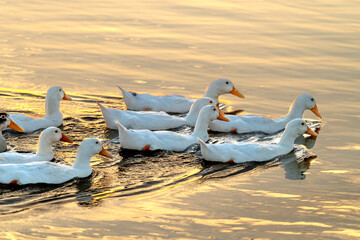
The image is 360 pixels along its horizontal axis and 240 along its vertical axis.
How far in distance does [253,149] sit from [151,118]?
2357mm

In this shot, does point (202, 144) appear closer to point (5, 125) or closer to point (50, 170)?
point (50, 170)

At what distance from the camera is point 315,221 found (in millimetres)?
9375

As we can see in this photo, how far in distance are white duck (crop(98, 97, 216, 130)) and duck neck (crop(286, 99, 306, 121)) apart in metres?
1.49

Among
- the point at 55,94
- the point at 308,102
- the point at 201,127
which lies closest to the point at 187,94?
the point at 308,102

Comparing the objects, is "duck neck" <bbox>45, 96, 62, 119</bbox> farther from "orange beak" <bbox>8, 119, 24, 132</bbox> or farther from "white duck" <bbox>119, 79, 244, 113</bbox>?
"white duck" <bbox>119, 79, 244, 113</bbox>

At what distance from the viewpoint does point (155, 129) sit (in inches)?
529

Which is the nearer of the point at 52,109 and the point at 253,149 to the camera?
the point at 253,149

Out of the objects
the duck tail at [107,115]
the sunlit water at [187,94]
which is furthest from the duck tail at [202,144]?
the duck tail at [107,115]

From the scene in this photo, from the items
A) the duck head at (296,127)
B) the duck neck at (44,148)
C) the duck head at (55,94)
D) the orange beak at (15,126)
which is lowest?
the duck neck at (44,148)

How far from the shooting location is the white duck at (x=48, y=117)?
509 inches

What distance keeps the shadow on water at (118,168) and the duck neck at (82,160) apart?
0.18 meters

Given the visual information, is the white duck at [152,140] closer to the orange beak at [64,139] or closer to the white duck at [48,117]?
the orange beak at [64,139]

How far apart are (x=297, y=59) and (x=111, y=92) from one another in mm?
4921

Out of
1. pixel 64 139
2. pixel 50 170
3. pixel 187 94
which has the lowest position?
pixel 50 170
